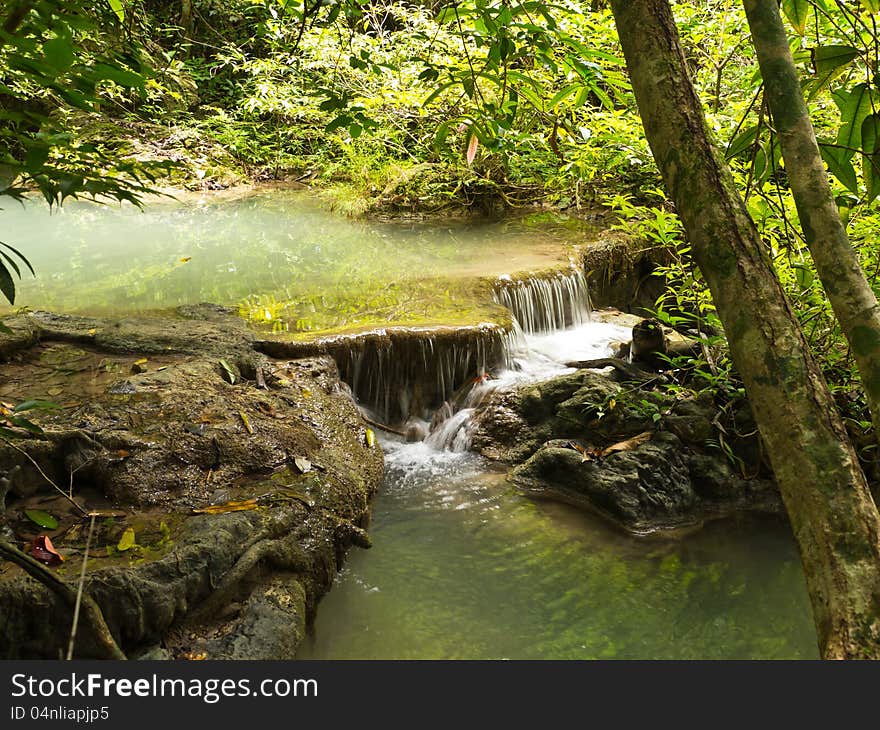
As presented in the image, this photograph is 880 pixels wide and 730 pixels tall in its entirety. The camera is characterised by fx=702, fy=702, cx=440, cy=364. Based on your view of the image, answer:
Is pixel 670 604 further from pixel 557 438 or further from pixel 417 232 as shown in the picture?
pixel 417 232

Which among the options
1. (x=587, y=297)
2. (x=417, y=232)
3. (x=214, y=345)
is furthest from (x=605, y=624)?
→ (x=417, y=232)

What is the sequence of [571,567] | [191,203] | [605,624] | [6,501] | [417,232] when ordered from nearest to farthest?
[6,501]
[605,624]
[571,567]
[417,232]
[191,203]

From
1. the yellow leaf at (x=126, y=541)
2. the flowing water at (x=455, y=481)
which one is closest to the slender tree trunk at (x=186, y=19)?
the flowing water at (x=455, y=481)

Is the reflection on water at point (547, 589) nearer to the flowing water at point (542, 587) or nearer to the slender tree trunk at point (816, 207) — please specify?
the flowing water at point (542, 587)

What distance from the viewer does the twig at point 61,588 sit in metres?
1.77

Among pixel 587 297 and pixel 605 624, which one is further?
pixel 587 297

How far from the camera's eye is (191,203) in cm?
1179

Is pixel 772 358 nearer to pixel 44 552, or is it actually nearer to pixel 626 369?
pixel 44 552

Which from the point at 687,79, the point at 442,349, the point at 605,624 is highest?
the point at 687,79

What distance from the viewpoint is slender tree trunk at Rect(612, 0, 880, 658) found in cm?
110

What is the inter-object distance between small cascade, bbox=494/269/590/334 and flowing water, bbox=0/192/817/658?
20 millimetres

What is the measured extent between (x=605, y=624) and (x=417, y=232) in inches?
257

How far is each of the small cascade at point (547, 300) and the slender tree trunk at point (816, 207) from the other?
5.03 metres

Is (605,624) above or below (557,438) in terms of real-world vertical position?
below
